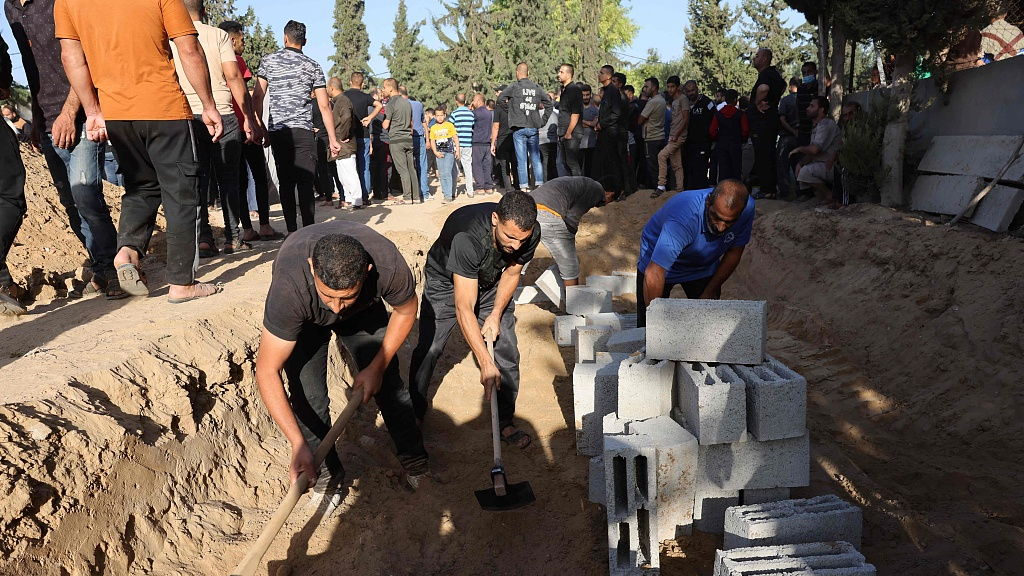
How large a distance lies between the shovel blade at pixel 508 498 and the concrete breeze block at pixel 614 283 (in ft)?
11.4

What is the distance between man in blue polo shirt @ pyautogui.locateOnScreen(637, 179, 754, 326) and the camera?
405 centimetres

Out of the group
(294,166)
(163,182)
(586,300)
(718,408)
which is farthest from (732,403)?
(294,166)

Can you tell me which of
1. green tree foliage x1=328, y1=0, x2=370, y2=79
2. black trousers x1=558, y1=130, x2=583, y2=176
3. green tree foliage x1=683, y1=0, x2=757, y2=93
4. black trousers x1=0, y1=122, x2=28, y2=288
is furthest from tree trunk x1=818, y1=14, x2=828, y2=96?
green tree foliage x1=328, y1=0, x2=370, y2=79

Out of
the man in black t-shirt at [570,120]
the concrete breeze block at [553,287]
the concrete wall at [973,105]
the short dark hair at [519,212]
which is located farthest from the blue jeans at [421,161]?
the short dark hair at [519,212]

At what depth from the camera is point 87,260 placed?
19.6ft

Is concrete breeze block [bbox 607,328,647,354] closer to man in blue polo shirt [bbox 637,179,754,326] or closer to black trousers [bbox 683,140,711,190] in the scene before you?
man in blue polo shirt [bbox 637,179,754,326]

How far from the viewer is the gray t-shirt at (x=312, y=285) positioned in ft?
9.14

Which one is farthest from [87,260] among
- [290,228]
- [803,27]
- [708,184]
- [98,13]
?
[803,27]

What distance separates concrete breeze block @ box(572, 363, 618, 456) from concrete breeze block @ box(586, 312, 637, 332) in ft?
3.55

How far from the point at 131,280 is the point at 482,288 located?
216cm

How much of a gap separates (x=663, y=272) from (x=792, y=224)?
435 cm

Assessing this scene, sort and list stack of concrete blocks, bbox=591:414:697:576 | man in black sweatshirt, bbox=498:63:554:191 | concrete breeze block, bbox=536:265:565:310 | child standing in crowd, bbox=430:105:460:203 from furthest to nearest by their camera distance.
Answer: child standing in crowd, bbox=430:105:460:203
man in black sweatshirt, bbox=498:63:554:191
concrete breeze block, bbox=536:265:565:310
stack of concrete blocks, bbox=591:414:697:576

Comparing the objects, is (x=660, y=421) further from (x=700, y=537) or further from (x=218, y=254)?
(x=218, y=254)

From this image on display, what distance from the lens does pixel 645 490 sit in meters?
3.15
